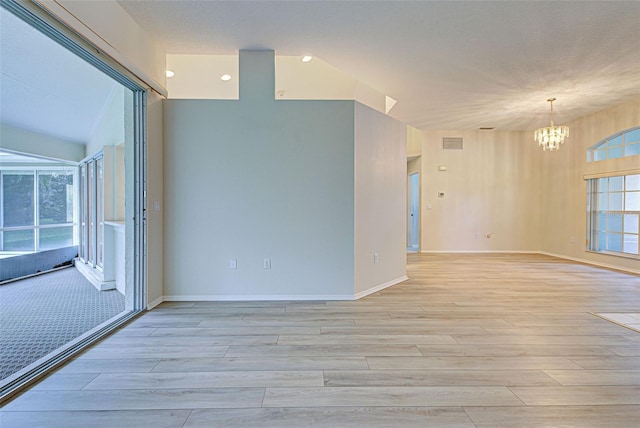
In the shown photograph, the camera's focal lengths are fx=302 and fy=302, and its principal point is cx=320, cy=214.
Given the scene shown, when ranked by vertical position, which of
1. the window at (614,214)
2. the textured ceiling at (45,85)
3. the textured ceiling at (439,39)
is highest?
the textured ceiling at (439,39)

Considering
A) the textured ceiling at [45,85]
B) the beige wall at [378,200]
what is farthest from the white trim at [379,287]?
the textured ceiling at [45,85]

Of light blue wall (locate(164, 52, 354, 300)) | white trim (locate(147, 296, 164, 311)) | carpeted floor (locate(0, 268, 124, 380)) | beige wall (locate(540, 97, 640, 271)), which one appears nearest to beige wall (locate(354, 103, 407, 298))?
light blue wall (locate(164, 52, 354, 300))

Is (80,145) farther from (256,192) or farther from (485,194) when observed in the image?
(485,194)

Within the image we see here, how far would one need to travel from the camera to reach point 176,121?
361 cm

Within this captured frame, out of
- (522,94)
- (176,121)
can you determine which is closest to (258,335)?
(176,121)

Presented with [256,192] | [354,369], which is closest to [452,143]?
[256,192]

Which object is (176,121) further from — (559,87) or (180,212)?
(559,87)

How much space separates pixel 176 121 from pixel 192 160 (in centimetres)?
50

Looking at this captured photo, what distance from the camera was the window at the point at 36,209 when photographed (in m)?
5.70

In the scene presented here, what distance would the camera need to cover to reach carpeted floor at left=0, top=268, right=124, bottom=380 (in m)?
2.41

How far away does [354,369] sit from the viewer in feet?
6.91

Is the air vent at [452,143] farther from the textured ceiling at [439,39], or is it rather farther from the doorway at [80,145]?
the doorway at [80,145]

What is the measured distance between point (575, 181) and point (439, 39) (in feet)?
17.9

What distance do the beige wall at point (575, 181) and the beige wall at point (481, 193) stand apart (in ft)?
1.08
